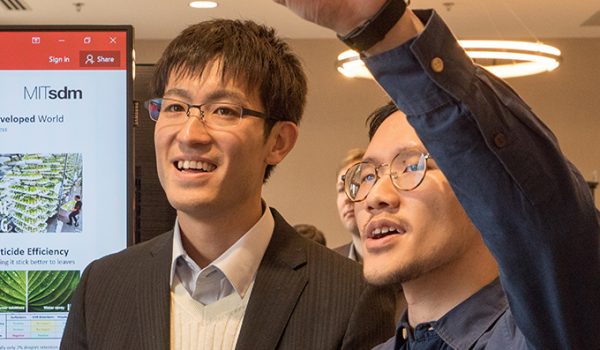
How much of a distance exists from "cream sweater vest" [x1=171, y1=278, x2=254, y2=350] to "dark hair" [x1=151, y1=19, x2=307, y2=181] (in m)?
0.33

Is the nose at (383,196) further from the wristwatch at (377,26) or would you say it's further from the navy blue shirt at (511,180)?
the wristwatch at (377,26)

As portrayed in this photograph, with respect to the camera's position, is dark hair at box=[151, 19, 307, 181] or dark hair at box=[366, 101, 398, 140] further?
dark hair at box=[151, 19, 307, 181]

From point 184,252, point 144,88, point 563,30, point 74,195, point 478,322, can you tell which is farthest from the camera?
point 563,30

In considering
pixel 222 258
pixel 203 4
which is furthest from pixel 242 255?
pixel 203 4

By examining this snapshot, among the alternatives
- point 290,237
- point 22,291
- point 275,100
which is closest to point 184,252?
point 290,237

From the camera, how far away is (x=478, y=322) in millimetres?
1464

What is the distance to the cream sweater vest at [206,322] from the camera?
6.10ft

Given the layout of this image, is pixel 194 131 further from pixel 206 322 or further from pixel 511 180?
pixel 511 180

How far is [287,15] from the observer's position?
9133 millimetres

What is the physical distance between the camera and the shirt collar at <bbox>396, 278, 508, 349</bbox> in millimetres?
1444

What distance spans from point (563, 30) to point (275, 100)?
874 cm

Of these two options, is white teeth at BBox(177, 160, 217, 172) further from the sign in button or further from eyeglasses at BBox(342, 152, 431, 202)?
the sign in button

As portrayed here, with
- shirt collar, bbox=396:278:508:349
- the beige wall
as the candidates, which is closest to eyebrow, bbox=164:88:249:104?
shirt collar, bbox=396:278:508:349

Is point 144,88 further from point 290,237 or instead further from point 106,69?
point 290,237
